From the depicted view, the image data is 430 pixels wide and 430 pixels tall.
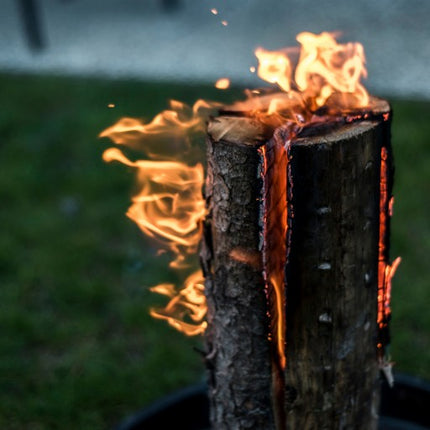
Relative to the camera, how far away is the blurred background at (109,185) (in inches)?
117

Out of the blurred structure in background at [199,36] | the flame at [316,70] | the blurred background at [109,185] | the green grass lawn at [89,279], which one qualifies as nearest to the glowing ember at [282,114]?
the flame at [316,70]

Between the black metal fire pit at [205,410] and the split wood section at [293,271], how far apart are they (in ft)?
1.77

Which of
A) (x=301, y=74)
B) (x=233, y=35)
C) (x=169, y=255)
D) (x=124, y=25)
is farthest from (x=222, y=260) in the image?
(x=124, y=25)

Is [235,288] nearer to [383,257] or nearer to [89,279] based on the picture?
[383,257]

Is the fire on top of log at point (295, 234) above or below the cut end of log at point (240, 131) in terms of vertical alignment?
below

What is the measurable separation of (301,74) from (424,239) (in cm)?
228

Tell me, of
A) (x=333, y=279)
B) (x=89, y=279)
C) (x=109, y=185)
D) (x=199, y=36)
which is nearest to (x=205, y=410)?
(x=333, y=279)

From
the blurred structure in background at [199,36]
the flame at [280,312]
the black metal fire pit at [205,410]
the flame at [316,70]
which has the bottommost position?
the black metal fire pit at [205,410]

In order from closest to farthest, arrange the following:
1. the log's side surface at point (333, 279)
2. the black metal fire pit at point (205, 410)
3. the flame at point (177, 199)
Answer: the log's side surface at point (333, 279)
the flame at point (177, 199)
the black metal fire pit at point (205, 410)

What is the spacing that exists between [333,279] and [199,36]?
21.7 ft

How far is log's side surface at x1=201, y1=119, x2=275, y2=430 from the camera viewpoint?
1.56 meters

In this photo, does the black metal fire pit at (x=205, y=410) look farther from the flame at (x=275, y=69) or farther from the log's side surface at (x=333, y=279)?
the flame at (x=275, y=69)

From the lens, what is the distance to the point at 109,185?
14.6ft

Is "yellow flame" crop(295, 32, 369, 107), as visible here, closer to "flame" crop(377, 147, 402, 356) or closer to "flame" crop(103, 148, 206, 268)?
"flame" crop(377, 147, 402, 356)
